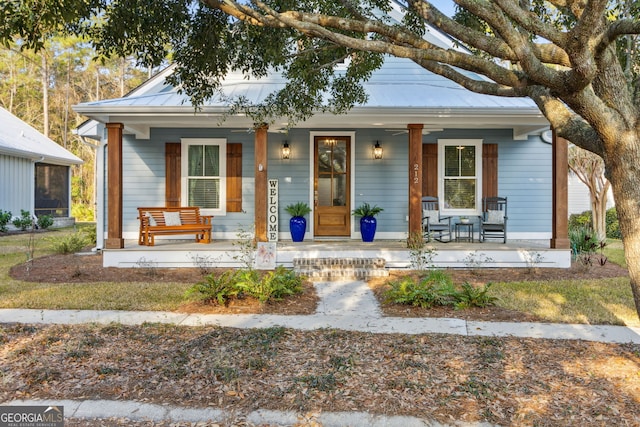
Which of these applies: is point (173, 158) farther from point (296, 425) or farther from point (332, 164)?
point (296, 425)

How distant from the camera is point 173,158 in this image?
980cm

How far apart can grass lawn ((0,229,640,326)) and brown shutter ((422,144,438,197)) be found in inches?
145

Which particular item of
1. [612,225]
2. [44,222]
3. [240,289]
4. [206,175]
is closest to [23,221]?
[44,222]

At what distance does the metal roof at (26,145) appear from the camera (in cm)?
1494

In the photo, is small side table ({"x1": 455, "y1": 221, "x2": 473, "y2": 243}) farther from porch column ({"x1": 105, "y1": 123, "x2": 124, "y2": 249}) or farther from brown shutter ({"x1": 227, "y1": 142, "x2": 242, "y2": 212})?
porch column ({"x1": 105, "y1": 123, "x2": 124, "y2": 249})

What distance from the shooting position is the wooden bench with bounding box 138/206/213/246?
831 centimetres

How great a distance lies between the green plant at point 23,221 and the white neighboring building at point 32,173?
1.36ft

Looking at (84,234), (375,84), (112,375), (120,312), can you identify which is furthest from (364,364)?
(84,234)

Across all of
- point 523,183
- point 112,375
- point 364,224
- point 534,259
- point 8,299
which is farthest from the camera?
point 523,183

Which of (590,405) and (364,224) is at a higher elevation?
(364,224)

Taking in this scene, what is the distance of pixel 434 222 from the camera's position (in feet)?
30.5

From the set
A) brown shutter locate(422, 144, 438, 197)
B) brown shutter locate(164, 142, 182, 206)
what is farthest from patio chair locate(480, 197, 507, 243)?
brown shutter locate(164, 142, 182, 206)

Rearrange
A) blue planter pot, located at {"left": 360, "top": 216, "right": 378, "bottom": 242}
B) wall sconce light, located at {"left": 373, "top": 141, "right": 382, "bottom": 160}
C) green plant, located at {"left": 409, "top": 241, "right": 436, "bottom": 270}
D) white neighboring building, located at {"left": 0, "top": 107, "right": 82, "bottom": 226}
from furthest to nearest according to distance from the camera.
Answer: white neighboring building, located at {"left": 0, "top": 107, "right": 82, "bottom": 226} < wall sconce light, located at {"left": 373, "top": 141, "right": 382, "bottom": 160} < blue planter pot, located at {"left": 360, "top": 216, "right": 378, "bottom": 242} < green plant, located at {"left": 409, "top": 241, "right": 436, "bottom": 270}

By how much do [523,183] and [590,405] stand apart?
26.2ft
